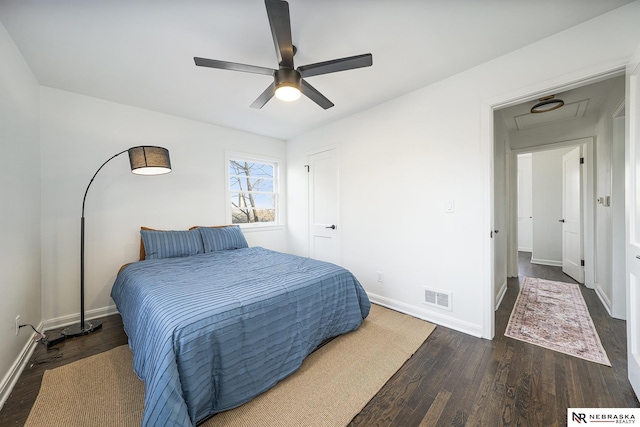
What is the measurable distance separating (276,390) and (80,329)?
2261 millimetres

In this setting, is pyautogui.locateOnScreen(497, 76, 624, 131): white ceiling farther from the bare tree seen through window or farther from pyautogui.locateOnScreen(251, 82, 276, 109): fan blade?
the bare tree seen through window

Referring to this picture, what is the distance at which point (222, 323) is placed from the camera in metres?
1.40

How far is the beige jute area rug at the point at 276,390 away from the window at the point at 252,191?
2.38m

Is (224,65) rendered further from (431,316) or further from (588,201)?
(588,201)

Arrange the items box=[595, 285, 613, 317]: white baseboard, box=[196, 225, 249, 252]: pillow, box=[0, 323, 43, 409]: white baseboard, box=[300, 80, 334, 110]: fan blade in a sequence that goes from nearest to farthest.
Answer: box=[0, 323, 43, 409]: white baseboard
box=[300, 80, 334, 110]: fan blade
box=[595, 285, 613, 317]: white baseboard
box=[196, 225, 249, 252]: pillow

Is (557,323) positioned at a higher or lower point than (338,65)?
lower

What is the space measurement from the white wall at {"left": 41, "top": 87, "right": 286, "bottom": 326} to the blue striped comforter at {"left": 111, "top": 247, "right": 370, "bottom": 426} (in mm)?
775

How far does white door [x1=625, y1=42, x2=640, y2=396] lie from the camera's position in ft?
4.78

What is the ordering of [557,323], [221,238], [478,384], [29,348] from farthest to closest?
[221,238] < [557,323] < [29,348] < [478,384]

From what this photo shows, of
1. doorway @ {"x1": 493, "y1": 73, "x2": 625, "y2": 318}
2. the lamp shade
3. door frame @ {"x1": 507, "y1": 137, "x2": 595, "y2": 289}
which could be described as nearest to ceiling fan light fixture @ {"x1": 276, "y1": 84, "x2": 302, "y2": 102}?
the lamp shade

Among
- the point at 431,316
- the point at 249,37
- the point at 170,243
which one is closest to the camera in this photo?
the point at 249,37

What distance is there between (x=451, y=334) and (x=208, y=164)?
12.3 ft

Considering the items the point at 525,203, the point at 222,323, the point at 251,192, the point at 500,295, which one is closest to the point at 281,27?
the point at 222,323

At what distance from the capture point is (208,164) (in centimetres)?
361
